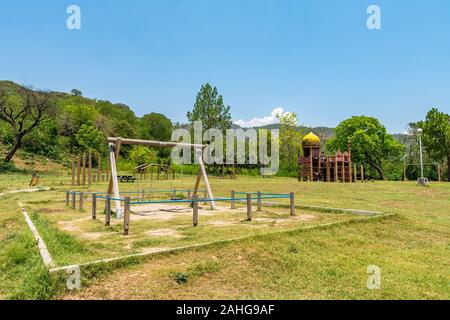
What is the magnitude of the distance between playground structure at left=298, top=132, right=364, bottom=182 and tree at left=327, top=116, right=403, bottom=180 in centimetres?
1085

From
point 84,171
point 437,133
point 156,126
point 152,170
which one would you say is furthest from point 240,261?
point 156,126

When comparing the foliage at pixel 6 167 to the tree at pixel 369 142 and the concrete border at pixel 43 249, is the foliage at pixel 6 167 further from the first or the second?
the tree at pixel 369 142

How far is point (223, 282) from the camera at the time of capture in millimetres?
4668

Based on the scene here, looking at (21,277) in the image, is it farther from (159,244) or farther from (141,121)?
(141,121)

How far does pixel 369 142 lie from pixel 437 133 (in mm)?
10259

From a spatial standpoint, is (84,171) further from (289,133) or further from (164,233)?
(289,133)

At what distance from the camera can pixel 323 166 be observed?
34125mm

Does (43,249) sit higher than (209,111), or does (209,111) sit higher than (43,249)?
(209,111)

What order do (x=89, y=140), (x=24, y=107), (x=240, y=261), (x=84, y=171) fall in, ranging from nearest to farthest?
1. (x=240, y=261)
2. (x=84, y=171)
3. (x=24, y=107)
4. (x=89, y=140)

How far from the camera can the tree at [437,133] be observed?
3353cm

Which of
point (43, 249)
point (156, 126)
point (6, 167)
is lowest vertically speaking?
point (43, 249)

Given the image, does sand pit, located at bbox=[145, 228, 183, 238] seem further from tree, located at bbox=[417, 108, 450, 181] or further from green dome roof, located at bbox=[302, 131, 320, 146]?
tree, located at bbox=[417, 108, 450, 181]
